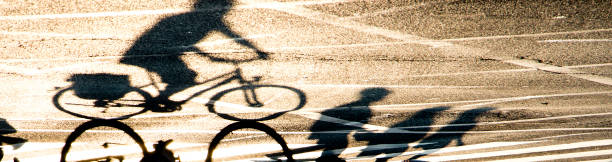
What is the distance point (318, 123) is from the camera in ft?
19.6

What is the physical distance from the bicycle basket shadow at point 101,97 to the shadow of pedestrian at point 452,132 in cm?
532

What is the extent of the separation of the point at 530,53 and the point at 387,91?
8.47 ft

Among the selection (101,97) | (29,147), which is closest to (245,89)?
(101,97)

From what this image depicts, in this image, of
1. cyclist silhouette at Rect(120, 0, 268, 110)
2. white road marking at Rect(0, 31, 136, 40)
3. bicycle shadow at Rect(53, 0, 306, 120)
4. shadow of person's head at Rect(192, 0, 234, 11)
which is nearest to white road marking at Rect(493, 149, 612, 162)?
bicycle shadow at Rect(53, 0, 306, 120)

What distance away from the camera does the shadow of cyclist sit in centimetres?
583

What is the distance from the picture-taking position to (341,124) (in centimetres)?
600

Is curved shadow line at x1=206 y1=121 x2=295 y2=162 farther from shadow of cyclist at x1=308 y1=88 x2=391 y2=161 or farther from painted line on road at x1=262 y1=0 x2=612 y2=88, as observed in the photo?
painted line on road at x1=262 y1=0 x2=612 y2=88

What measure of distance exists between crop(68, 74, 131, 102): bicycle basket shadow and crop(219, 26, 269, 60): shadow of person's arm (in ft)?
6.31

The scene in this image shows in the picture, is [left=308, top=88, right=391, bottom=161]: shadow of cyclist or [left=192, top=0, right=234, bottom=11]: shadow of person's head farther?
[left=308, top=88, right=391, bottom=161]: shadow of cyclist

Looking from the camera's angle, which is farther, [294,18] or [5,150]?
[5,150]

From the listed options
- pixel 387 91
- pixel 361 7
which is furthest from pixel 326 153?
pixel 361 7

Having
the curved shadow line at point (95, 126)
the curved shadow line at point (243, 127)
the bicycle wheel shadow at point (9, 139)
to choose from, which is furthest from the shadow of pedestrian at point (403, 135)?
the bicycle wheel shadow at point (9, 139)

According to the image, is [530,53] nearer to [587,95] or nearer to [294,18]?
[587,95]

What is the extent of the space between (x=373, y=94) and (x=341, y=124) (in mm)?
829
